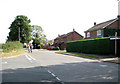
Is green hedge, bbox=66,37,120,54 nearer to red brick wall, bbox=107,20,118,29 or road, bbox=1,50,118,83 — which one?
road, bbox=1,50,118,83

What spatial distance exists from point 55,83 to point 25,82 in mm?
1306

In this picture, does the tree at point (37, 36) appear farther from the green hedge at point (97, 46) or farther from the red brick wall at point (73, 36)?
the green hedge at point (97, 46)

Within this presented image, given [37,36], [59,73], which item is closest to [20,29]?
[37,36]

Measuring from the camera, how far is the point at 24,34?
54.9m

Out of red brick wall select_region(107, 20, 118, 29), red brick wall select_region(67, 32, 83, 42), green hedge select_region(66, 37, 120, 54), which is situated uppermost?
red brick wall select_region(107, 20, 118, 29)

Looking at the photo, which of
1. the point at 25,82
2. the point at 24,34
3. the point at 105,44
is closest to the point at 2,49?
the point at 105,44

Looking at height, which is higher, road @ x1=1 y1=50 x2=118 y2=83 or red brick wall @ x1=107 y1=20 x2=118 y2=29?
red brick wall @ x1=107 y1=20 x2=118 y2=29

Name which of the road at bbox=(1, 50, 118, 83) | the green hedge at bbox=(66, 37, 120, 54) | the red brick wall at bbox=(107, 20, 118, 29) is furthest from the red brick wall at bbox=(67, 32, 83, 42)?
the road at bbox=(1, 50, 118, 83)

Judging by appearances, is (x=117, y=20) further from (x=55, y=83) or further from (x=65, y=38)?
(x=55, y=83)

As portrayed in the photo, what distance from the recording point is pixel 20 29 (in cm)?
5475

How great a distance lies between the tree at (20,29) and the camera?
178 ft

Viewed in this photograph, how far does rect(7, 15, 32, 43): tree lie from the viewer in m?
54.1

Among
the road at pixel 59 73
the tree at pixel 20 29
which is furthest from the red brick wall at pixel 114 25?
the tree at pixel 20 29

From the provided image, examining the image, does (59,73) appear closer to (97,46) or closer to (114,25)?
(97,46)
